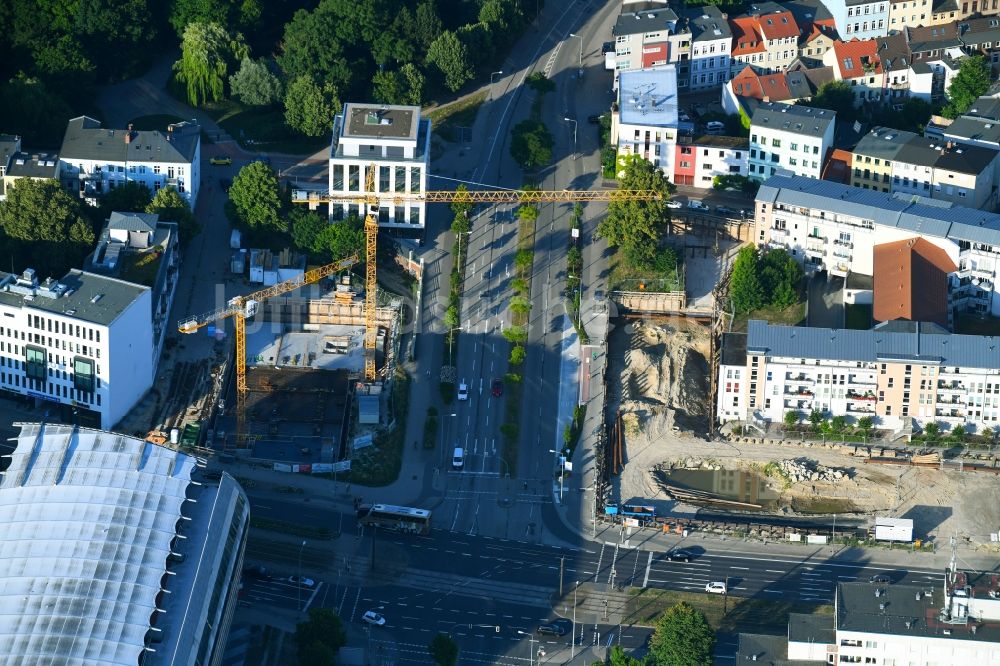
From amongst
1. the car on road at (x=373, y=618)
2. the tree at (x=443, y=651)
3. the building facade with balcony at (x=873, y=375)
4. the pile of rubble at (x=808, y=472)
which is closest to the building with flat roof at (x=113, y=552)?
the car on road at (x=373, y=618)

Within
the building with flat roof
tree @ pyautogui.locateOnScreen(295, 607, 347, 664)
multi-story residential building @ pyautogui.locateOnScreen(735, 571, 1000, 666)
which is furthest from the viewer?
tree @ pyautogui.locateOnScreen(295, 607, 347, 664)

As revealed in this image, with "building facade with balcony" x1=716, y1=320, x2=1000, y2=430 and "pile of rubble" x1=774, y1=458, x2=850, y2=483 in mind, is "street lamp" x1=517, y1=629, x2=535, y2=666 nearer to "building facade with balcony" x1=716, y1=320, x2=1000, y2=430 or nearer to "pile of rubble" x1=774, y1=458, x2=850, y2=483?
"pile of rubble" x1=774, y1=458, x2=850, y2=483

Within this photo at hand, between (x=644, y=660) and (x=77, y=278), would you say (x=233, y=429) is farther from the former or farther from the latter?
(x=644, y=660)

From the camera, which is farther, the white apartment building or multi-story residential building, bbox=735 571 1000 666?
the white apartment building

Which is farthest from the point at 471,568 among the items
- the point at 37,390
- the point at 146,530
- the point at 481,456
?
the point at 37,390

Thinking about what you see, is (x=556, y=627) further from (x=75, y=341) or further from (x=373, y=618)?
(x=75, y=341)

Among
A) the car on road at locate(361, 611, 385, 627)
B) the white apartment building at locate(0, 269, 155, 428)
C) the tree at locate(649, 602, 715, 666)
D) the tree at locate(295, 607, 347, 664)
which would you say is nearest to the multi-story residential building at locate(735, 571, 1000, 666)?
the tree at locate(649, 602, 715, 666)

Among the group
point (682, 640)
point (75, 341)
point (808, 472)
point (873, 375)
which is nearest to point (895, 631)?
point (682, 640)
